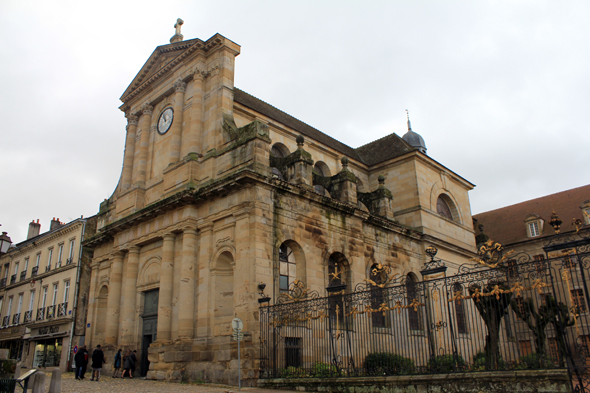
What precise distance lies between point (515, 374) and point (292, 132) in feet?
51.9

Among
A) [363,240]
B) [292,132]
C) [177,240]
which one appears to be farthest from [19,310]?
[363,240]

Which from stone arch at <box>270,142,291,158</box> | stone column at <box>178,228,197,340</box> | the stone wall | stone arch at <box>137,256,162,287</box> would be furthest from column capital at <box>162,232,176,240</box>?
the stone wall

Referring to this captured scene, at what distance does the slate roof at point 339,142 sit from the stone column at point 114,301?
8.65m

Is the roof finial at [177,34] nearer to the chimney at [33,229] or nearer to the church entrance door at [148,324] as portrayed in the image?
the church entrance door at [148,324]

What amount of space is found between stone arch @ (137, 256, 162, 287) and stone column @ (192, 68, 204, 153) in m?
4.48

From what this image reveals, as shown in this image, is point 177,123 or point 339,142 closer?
point 177,123

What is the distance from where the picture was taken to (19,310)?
101ft

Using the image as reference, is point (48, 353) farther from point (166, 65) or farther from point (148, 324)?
point (166, 65)

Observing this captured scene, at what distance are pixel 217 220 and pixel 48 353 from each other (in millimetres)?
17888

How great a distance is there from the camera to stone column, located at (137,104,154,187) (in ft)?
69.2

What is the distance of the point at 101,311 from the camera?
21625 millimetres

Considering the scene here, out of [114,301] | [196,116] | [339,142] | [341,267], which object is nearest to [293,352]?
[341,267]

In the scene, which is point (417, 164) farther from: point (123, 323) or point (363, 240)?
point (123, 323)

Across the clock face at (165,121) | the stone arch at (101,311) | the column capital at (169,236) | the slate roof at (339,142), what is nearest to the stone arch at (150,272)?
the column capital at (169,236)
